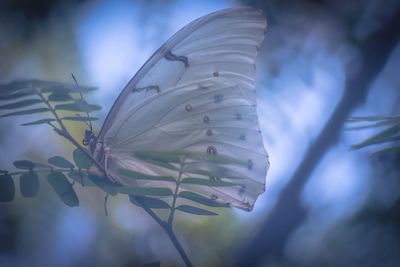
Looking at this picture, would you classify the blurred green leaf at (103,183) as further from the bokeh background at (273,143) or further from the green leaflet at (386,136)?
the green leaflet at (386,136)

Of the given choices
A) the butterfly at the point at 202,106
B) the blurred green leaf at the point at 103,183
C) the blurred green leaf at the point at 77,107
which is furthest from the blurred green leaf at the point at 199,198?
the blurred green leaf at the point at 77,107

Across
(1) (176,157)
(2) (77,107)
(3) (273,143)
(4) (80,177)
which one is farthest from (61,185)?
(3) (273,143)

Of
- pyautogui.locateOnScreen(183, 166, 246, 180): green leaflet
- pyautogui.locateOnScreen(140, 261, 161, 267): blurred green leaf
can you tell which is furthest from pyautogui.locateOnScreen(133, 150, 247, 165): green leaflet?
pyautogui.locateOnScreen(140, 261, 161, 267): blurred green leaf

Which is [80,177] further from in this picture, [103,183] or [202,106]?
[202,106]

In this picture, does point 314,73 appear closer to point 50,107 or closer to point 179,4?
point 179,4

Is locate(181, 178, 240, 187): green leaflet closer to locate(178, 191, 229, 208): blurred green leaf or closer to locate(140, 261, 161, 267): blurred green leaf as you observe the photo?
locate(178, 191, 229, 208): blurred green leaf

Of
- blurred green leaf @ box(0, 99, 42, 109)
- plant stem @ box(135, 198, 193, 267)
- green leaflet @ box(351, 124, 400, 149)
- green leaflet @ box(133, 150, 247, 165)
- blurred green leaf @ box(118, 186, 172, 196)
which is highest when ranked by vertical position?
green leaflet @ box(351, 124, 400, 149)

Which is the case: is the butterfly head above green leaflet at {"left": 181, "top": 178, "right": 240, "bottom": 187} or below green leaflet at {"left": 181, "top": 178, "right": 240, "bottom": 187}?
above
